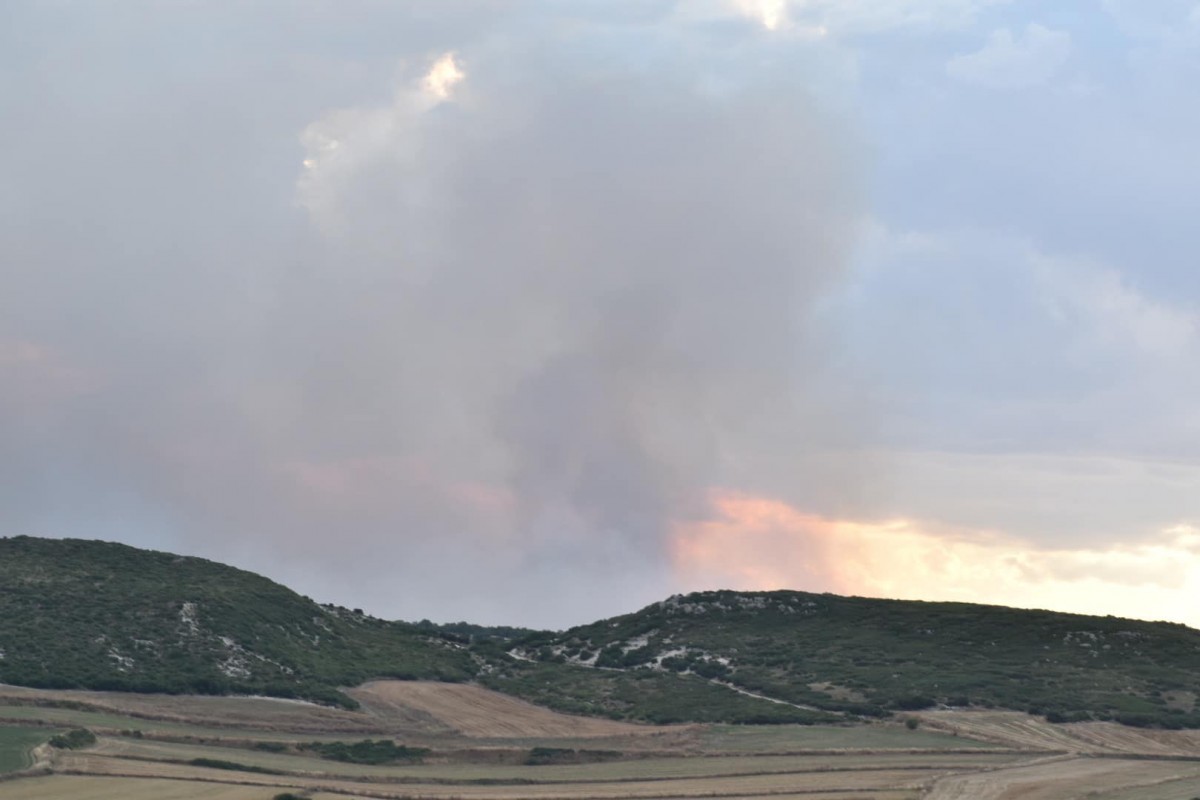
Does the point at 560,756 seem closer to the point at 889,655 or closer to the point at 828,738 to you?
the point at 828,738

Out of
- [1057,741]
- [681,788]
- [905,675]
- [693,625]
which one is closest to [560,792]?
[681,788]

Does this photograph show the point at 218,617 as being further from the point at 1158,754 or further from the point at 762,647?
the point at 1158,754

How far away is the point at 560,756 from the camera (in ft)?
319

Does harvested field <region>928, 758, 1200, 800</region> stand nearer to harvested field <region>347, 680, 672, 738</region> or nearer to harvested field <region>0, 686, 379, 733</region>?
harvested field <region>347, 680, 672, 738</region>

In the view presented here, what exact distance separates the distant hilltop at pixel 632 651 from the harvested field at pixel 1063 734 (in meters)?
2.78

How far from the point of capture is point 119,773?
78.0m

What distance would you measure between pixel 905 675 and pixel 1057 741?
2714 centimetres

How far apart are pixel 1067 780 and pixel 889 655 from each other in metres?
57.0

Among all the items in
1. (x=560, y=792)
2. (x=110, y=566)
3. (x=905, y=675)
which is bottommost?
(x=560, y=792)

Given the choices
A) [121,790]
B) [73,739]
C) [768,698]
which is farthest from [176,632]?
[121,790]

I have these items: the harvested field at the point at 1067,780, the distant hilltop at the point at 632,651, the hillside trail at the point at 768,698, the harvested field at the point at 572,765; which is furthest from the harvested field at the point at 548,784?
the hillside trail at the point at 768,698

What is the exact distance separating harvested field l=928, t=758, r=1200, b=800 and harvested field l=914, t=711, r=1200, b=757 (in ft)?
18.4

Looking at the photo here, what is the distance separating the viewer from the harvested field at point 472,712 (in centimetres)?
11288

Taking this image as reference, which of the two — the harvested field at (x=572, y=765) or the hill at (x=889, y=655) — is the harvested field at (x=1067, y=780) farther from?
the hill at (x=889, y=655)
